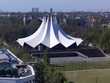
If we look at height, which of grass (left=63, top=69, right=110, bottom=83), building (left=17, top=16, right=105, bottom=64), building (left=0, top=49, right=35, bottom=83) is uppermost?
building (left=0, top=49, right=35, bottom=83)

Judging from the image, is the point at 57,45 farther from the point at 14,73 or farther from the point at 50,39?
the point at 14,73

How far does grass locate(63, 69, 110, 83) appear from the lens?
1523cm

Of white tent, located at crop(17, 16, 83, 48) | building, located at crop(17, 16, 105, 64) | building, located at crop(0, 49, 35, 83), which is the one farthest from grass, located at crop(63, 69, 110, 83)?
white tent, located at crop(17, 16, 83, 48)

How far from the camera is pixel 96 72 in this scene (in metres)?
17.3

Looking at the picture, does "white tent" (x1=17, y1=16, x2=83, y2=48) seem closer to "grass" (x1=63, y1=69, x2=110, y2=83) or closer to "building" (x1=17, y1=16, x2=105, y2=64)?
"building" (x1=17, y1=16, x2=105, y2=64)

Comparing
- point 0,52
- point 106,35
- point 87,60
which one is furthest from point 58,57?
point 0,52

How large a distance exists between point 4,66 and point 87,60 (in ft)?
53.9

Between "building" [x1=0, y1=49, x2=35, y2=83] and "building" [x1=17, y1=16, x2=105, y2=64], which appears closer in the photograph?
"building" [x1=0, y1=49, x2=35, y2=83]

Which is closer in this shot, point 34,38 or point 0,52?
point 0,52

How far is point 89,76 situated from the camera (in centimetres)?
1611

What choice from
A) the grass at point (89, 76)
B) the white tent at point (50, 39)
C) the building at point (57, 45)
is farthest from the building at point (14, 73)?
the white tent at point (50, 39)

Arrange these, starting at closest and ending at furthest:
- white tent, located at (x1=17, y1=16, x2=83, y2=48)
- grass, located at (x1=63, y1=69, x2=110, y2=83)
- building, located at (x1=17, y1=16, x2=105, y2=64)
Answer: grass, located at (x1=63, y1=69, x2=110, y2=83)
building, located at (x1=17, y1=16, x2=105, y2=64)
white tent, located at (x1=17, y1=16, x2=83, y2=48)

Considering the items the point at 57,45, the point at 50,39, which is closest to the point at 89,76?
the point at 57,45

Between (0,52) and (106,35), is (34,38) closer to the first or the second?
(106,35)
